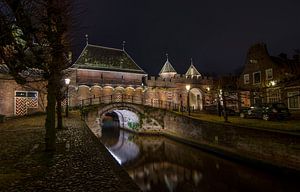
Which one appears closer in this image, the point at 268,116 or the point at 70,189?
the point at 70,189

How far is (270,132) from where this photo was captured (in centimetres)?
1557

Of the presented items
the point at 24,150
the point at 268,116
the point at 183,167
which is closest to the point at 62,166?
the point at 24,150

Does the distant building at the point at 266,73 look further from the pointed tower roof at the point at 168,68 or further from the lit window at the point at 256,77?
the pointed tower roof at the point at 168,68

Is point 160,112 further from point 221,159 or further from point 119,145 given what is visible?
point 221,159

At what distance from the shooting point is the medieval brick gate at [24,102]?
99.8 feet

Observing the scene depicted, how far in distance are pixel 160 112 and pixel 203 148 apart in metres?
11.0

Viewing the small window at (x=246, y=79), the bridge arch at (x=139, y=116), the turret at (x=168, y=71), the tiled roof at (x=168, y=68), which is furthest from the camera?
the tiled roof at (x=168, y=68)

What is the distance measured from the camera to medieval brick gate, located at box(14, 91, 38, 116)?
3042 cm

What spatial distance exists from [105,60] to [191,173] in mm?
28868

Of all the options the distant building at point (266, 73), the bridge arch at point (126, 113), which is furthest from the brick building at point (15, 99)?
the distant building at point (266, 73)

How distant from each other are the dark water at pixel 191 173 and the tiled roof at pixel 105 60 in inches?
700

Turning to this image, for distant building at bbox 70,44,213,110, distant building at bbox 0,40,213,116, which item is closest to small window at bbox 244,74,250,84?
distant building at bbox 0,40,213,116

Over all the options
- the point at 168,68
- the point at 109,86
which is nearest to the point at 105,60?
the point at 109,86

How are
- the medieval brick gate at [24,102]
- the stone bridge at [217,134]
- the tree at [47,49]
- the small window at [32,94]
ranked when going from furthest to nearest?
the small window at [32,94] → the medieval brick gate at [24,102] → the stone bridge at [217,134] → the tree at [47,49]
